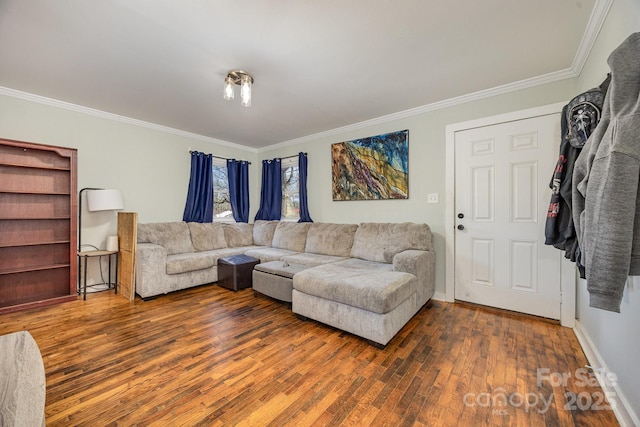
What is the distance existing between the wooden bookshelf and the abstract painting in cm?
333

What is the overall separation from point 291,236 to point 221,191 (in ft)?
5.69

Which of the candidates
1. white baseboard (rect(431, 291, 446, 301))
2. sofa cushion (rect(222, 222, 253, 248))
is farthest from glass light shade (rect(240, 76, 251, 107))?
white baseboard (rect(431, 291, 446, 301))

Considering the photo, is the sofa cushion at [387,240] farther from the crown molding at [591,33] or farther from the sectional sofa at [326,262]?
the crown molding at [591,33]

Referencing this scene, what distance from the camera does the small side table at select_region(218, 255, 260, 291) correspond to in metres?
3.31

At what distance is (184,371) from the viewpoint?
1.71m

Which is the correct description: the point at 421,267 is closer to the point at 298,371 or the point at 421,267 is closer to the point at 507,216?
the point at 507,216

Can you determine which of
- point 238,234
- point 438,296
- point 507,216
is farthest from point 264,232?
point 507,216

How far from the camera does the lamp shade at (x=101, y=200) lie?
3.09m

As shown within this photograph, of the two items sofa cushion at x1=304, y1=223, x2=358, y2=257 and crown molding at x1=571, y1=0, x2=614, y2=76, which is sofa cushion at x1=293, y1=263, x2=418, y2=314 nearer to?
sofa cushion at x1=304, y1=223, x2=358, y2=257

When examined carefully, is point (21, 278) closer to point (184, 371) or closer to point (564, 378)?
point (184, 371)

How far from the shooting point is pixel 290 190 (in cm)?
486

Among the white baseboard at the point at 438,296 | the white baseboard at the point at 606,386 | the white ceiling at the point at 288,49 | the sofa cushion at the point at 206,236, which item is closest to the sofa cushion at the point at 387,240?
the white baseboard at the point at 438,296

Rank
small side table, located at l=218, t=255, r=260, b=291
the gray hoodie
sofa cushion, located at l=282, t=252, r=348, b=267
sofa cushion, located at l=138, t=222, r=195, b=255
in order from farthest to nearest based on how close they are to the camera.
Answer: sofa cushion, located at l=138, t=222, r=195, b=255, small side table, located at l=218, t=255, r=260, b=291, sofa cushion, located at l=282, t=252, r=348, b=267, the gray hoodie

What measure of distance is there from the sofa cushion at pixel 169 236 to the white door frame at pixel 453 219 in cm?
360
